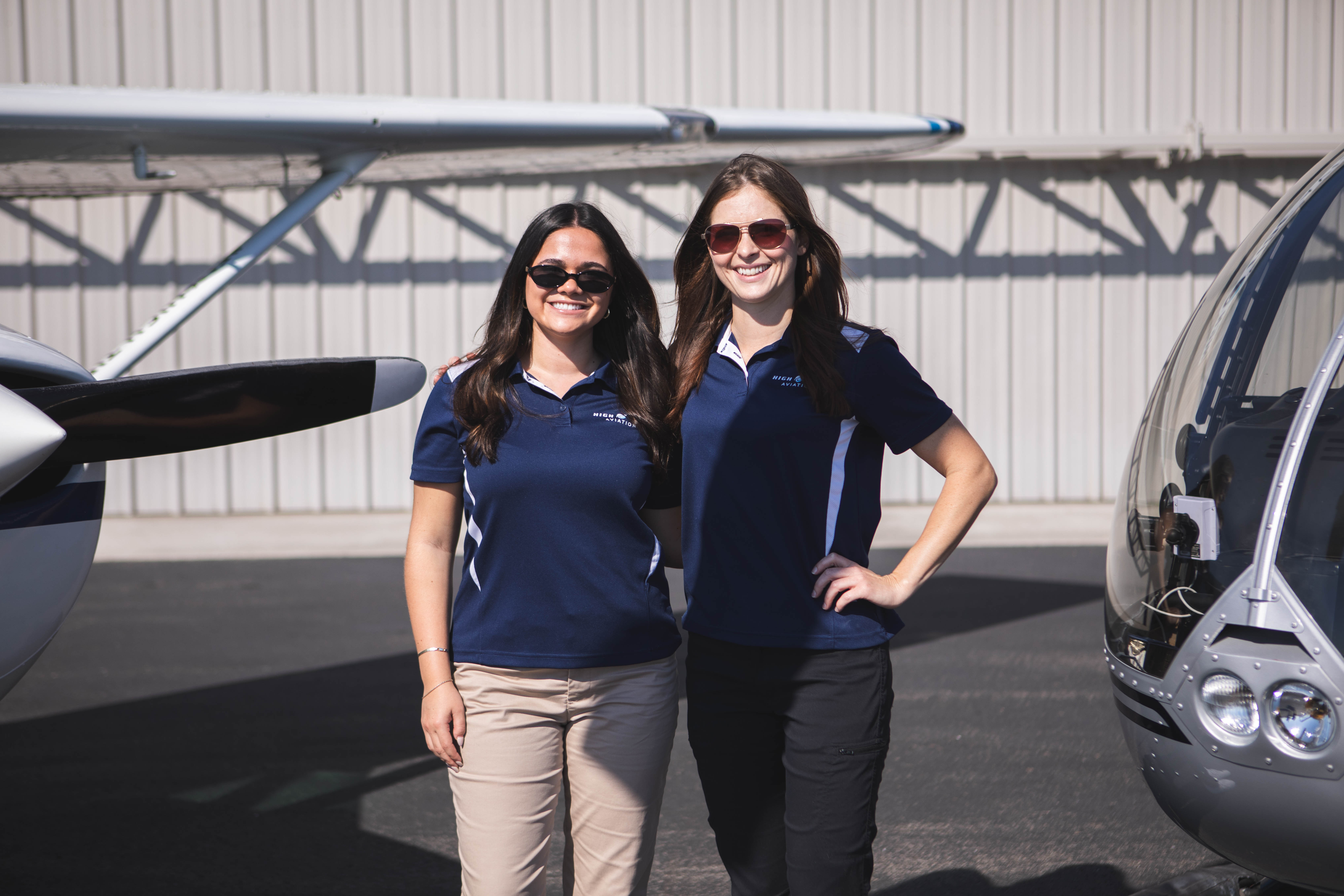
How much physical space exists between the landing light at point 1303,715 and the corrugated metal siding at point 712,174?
8.56 metres

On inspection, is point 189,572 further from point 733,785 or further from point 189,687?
point 733,785

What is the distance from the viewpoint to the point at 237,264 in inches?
168

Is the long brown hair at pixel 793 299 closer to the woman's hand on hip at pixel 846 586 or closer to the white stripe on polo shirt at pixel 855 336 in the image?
the white stripe on polo shirt at pixel 855 336

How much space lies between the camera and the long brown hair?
202 centimetres

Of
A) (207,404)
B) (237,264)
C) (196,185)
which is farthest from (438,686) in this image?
(196,185)

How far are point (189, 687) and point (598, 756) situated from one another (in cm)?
385

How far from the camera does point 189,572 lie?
7.86 m

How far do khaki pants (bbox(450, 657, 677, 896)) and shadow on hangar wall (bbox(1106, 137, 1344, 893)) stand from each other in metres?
0.97

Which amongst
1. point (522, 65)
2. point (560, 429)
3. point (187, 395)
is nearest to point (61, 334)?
point (522, 65)

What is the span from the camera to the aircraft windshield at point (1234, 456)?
1.84 metres

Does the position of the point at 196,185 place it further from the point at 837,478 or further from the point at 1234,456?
the point at 1234,456

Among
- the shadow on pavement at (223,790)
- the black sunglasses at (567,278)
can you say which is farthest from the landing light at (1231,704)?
the shadow on pavement at (223,790)

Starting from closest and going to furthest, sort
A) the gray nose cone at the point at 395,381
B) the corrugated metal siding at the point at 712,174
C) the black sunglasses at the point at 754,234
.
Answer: the black sunglasses at the point at 754,234, the gray nose cone at the point at 395,381, the corrugated metal siding at the point at 712,174

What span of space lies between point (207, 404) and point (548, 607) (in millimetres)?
1142
